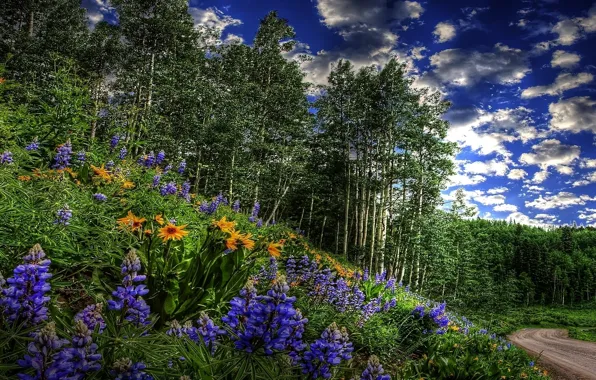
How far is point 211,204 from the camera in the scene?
6199mm

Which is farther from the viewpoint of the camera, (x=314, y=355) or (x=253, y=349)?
(x=314, y=355)

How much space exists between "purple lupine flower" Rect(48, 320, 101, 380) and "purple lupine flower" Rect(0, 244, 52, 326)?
32 cm

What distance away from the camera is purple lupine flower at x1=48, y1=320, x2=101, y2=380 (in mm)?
928

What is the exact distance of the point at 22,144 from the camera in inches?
190

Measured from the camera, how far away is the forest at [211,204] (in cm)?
142

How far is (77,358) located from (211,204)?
526 cm

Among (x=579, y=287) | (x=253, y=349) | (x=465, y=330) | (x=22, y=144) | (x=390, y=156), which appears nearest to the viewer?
(x=253, y=349)

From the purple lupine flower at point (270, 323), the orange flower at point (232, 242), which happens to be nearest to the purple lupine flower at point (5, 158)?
the orange flower at point (232, 242)

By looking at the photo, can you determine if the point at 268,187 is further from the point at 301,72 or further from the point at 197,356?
the point at 197,356

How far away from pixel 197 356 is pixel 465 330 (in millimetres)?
8376

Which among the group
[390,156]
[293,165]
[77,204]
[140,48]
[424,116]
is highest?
[140,48]

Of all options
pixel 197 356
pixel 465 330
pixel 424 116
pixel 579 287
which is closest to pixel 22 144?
pixel 197 356

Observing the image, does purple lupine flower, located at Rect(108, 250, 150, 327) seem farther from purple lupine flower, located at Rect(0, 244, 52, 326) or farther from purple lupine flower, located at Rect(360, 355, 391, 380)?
purple lupine flower, located at Rect(360, 355, 391, 380)

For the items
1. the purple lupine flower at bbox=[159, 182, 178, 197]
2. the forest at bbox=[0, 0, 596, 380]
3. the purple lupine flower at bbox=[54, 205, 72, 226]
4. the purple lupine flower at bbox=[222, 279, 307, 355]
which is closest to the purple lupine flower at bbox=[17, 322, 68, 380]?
the forest at bbox=[0, 0, 596, 380]
